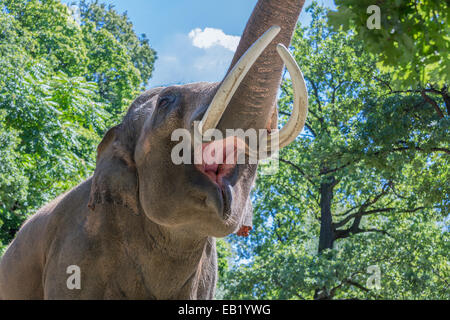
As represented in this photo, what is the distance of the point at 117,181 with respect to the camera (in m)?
3.51

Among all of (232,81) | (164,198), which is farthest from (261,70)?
(164,198)

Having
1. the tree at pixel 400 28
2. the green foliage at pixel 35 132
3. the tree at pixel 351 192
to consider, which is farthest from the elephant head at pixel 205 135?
the tree at pixel 351 192

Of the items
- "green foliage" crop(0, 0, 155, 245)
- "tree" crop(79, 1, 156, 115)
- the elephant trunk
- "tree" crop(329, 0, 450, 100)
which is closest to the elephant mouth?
the elephant trunk

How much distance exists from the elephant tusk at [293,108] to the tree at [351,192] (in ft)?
30.6

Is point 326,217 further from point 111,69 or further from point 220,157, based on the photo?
point 220,157

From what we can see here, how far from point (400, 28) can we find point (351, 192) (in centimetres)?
1999

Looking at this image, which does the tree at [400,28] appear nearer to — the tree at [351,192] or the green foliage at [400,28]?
the green foliage at [400,28]

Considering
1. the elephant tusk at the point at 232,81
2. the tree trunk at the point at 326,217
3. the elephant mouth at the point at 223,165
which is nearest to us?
the elephant tusk at the point at 232,81

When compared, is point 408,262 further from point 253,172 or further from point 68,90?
point 253,172

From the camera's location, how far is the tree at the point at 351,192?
44.0 feet

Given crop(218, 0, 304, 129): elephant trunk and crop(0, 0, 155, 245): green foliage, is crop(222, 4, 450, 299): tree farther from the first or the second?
crop(218, 0, 304, 129): elephant trunk

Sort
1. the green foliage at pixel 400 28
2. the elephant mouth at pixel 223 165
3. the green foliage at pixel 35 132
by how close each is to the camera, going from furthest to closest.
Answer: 1. the green foliage at pixel 35 132
2. the elephant mouth at pixel 223 165
3. the green foliage at pixel 400 28

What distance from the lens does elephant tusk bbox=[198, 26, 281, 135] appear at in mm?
2713
